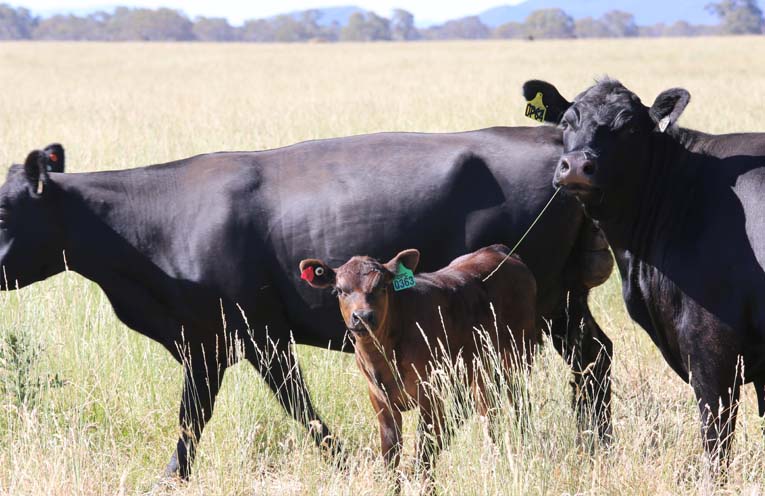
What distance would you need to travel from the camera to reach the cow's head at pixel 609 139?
4.71m

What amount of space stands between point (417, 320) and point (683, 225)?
4.39ft

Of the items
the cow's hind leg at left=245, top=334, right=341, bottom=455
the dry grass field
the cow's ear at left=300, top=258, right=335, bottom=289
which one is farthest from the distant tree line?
the cow's ear at left=300, top=258, right=335, bottom=289

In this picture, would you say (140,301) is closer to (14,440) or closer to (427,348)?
(14,440)

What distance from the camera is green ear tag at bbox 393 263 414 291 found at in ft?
16.1

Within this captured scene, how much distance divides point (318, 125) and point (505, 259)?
10.1 meters

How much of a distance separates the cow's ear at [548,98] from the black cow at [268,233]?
0.47 m

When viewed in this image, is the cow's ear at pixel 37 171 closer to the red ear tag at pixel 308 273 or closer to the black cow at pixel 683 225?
the red ear tag at pixel 308 273

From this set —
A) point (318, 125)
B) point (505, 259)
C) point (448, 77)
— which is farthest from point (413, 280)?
point (448, 77)

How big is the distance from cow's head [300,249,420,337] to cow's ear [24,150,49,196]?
5.98 feet

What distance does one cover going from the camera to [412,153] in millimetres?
6031

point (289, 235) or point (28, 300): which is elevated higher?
point (289, 235)

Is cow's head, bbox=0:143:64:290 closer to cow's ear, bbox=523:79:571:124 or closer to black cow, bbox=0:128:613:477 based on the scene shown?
black cow, bbox=0:128:613:477

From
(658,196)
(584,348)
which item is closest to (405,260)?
(658,196)

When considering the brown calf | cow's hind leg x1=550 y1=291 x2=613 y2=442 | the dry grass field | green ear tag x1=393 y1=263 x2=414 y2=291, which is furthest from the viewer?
cow's hind leg x1=550 y1=291 x2=613 y2=442
